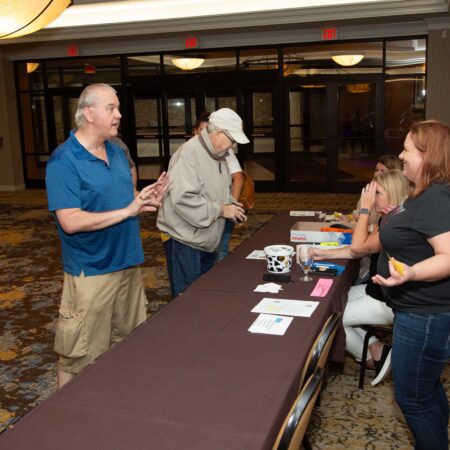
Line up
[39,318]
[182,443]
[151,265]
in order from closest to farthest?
1. [182,443]
2. [39,318]
3. [151,265]

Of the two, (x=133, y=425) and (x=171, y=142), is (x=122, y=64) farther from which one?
(x=133, y=425)

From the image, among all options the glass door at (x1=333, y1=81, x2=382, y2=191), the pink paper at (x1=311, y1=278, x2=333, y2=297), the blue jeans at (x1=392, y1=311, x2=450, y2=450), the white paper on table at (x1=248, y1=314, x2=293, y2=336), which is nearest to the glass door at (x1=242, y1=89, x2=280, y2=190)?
the glass door at (x1=333, y1=81, x2=382, y2=191)

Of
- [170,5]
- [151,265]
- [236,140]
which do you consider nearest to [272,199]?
[170,5]

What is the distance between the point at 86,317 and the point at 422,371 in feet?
5.07

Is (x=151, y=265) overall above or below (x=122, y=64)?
below

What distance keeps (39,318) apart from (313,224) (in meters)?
2.41

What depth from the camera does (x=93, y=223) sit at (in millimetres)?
2521

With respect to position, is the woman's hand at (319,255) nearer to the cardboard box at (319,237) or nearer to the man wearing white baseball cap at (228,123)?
the cardboard box at (319,237)

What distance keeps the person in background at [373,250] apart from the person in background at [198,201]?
2.18 ft

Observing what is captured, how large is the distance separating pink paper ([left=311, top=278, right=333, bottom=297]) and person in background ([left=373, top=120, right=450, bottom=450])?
0.45 metres

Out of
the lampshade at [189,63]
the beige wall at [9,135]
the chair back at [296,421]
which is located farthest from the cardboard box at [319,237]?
the beige wall at [9,135]

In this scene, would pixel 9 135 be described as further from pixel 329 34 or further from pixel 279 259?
pixel 279 259

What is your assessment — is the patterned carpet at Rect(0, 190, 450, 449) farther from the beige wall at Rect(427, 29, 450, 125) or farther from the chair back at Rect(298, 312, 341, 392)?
the beige wall at Rect(427, 29, 450, 125)

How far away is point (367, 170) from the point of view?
36.7ft
